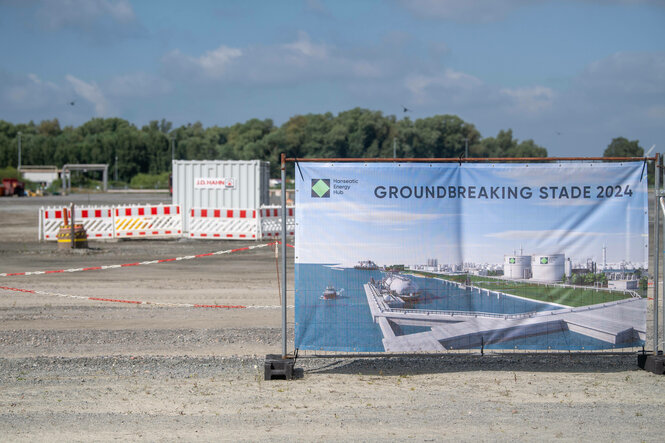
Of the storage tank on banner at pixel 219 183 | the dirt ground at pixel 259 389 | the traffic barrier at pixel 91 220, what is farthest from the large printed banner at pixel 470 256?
the storage tank on banner at pixel 219 183

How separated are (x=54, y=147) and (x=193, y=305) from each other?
131187 mm

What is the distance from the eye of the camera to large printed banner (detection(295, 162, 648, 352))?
8539mm

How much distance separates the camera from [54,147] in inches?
5305

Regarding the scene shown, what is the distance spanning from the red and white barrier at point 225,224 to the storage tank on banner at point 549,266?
68.8 feet

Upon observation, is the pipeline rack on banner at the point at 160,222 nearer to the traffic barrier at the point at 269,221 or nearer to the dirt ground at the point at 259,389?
the traffic barrier at the point at 269,221

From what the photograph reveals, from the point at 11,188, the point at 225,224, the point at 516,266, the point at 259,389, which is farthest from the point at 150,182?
the point at 516,266

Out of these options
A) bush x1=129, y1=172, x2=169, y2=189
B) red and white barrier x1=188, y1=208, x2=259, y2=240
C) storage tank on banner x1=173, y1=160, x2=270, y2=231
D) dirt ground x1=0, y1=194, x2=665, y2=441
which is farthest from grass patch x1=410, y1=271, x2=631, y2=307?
bush x1=129, y1=172, x2=169, y2=189

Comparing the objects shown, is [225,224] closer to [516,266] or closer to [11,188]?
[516,266]

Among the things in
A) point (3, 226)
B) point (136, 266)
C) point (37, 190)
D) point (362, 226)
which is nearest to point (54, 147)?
point (37, 190)

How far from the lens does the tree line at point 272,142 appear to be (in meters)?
104

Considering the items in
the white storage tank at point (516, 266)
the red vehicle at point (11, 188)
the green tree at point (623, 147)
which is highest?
the green tree at point (623, 147)

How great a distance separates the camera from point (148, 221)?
2973 centimetres

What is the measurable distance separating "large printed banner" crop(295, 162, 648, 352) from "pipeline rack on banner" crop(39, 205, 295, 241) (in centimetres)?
2044

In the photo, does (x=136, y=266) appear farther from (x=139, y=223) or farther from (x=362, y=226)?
(x=362, y=226)
